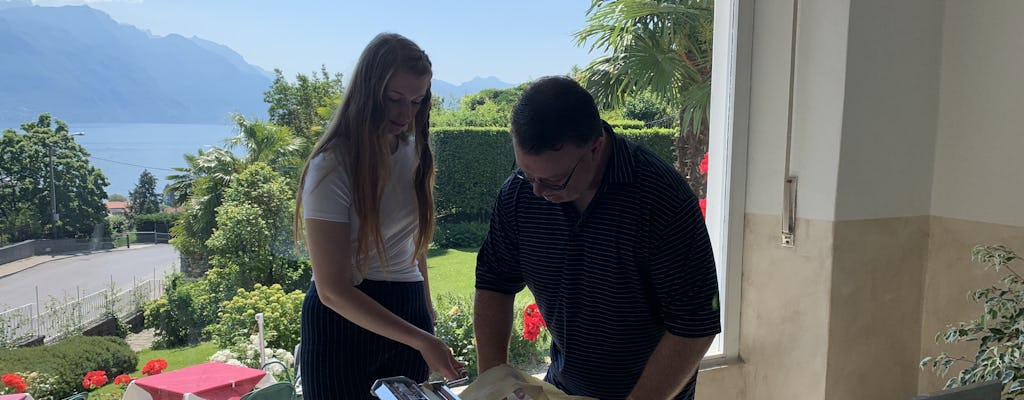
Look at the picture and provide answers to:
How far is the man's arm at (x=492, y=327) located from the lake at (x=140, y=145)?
1277mm

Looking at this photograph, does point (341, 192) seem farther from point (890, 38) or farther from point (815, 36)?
point (890, 38)

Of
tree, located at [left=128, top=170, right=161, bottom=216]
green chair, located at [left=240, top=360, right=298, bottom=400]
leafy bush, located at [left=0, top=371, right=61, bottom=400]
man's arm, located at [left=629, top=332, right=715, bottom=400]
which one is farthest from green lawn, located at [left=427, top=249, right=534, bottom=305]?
man's arm, located at [left=629, top=332, right=715, bottom=400]

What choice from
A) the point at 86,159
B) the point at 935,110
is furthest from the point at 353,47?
the point at 935,110

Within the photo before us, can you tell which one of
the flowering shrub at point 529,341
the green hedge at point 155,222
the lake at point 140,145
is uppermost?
the lake at point 140,145

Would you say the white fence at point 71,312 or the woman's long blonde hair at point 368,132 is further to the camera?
the white fence at point 71,312

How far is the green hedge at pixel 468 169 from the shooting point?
2.63 metres

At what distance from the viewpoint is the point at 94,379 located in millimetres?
2168

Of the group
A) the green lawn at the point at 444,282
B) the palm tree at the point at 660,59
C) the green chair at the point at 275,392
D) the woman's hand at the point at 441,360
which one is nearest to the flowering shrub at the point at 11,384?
the green lawn at the point at 444,282

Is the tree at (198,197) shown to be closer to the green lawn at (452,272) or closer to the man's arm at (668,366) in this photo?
the green lawn at (452,272)

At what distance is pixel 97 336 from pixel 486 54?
1599 millimetres

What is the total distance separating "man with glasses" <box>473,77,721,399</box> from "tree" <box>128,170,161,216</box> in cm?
133

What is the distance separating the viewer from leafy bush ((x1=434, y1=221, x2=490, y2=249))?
2.62m

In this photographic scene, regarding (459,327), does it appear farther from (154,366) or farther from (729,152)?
(729,152)

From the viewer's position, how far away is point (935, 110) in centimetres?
254
